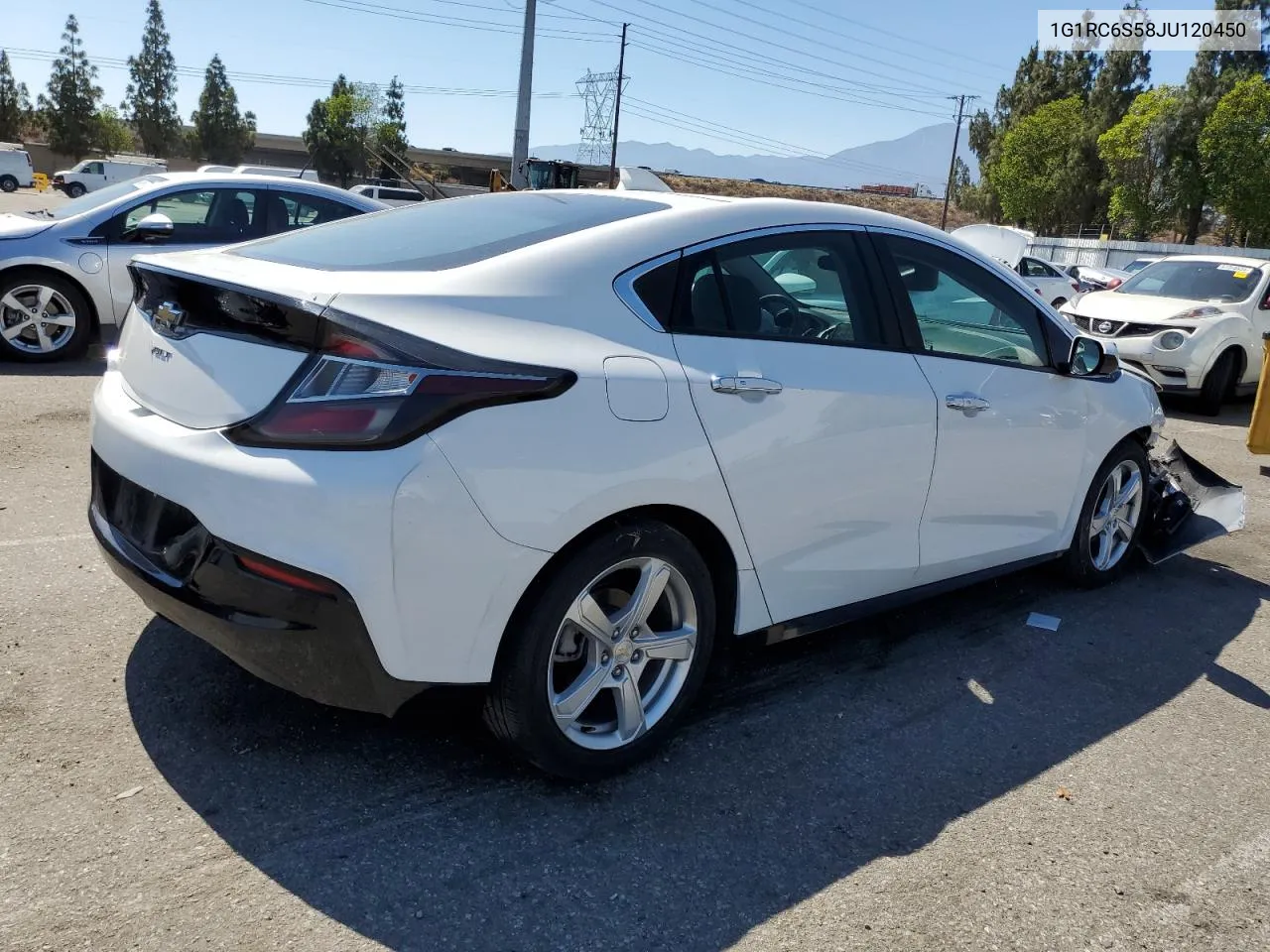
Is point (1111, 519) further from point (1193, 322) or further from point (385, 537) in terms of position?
point (1193, 322)

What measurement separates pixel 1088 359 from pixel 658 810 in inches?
109

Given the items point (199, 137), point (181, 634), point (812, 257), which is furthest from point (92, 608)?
point (199, 137)

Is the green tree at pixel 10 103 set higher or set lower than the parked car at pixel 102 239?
higher

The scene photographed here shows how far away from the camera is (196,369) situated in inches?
109

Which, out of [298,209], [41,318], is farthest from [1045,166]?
[41,318]

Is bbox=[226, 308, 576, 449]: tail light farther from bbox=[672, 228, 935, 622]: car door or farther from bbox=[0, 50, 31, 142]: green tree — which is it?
bbox=[0, 50, 31, 142]: green tree

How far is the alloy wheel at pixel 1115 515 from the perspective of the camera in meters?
4.92

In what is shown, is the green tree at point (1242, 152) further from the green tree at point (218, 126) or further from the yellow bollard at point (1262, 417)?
the green tree at point (218, 126)

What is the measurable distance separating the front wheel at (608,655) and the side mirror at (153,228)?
20.1 ft

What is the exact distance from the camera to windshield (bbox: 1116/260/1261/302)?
456 inches

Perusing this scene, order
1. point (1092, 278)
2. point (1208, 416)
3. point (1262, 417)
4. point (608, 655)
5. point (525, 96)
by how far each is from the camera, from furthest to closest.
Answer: point (525, 96) < point (1092, 278) < point (1208, 416) < point (1262, 417) < point (608, 655)

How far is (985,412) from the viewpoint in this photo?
3.89 meters

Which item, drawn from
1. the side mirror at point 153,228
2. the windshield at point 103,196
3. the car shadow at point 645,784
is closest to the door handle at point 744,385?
the car shadow at point 645,784

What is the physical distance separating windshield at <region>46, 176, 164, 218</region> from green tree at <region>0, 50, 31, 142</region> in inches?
3946
